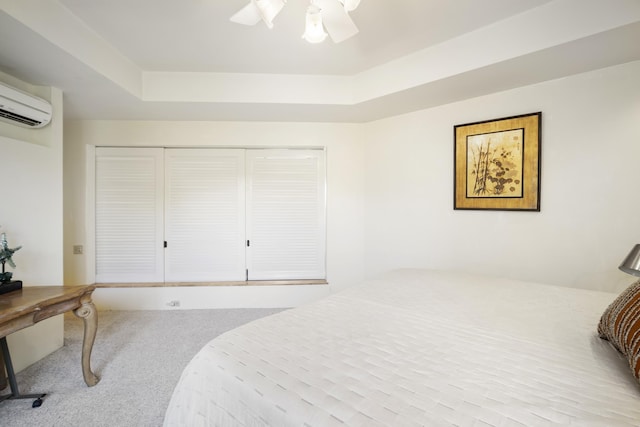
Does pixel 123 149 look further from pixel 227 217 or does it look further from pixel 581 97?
pixel 581 97

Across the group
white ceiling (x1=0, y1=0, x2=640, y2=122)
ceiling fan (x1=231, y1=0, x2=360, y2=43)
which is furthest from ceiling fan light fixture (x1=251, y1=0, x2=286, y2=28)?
white ceiling (x1=0, y1=0, x2=640, y2=122)

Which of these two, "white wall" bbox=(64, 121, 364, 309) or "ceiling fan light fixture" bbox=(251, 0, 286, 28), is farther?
"white wall" bbox=(64, 121, 364, 309)

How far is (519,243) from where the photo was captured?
2.38 meters

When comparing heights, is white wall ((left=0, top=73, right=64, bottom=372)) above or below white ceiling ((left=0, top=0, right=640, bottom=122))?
below

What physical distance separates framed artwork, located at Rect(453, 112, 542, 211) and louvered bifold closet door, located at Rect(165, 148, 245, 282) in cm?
247

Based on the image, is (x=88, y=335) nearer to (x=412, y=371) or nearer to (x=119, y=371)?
(x=119, y=371)

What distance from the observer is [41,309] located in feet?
5.03

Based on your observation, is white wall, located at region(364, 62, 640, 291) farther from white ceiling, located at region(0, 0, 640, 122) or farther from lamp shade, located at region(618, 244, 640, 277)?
lamp shade, located at region(618, 244, 640, 277)

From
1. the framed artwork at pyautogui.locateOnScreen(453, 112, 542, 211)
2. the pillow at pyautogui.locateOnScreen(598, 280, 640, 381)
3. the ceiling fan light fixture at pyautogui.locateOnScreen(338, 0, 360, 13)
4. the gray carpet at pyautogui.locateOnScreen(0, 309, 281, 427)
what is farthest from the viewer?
the framed artwork at pyautogui.locateOnScreen(453, 112, 542, 211)

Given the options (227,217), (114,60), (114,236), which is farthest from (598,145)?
(114,236)

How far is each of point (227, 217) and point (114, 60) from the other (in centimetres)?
182

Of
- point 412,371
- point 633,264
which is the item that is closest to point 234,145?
point 412,371

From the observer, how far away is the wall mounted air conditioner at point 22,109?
191cm

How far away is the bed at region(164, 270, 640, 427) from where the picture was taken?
2.25 feet
